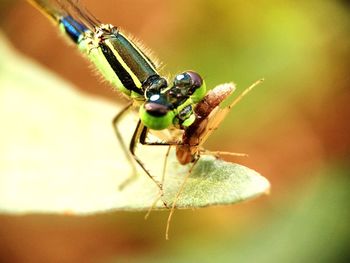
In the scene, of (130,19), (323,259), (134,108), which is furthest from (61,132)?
(130,19)

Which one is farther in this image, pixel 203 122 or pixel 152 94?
pixel 152 94

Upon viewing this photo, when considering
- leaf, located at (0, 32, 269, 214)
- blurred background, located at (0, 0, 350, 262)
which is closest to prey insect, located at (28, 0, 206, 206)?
leaf, located at (0, 32, 269, 214)

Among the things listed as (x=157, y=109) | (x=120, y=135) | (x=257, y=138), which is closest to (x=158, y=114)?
(x=157, y=109)

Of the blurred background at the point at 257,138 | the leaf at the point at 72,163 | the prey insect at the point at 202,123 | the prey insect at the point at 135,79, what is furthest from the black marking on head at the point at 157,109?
the blurred background at the point at 257,138

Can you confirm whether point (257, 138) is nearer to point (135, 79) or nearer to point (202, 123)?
point (135, 79)

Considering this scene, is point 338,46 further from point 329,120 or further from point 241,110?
point 241,110

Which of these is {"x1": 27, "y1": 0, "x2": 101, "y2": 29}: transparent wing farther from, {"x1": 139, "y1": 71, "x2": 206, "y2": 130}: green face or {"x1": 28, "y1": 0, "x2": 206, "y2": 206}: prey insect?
{"x1": 139, "y1": 71, "x2": 206, "y2": 130}: green face
